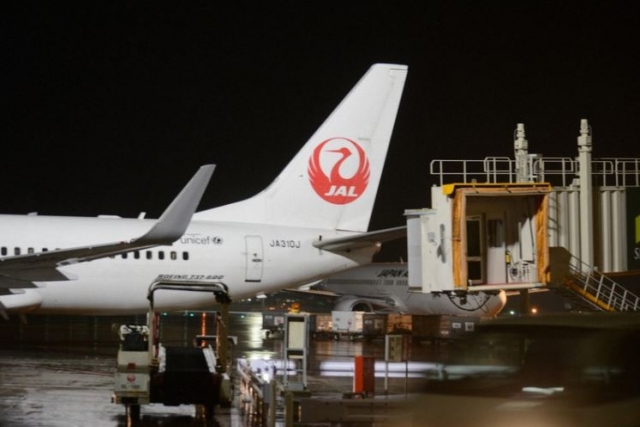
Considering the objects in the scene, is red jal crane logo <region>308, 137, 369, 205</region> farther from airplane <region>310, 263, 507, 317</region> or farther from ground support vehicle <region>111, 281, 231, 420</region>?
airplane <region>310, 263, 507, 317</region>

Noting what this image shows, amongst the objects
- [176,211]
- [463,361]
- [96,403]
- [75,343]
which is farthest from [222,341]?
[75,343]

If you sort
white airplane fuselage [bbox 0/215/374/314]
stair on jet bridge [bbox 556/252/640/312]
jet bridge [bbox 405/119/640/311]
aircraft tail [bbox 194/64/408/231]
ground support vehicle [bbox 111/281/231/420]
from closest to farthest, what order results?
ground support vehicle [bbox 111/281/231/420] < jet bridge [bbox 405/119/640/311] < stair on jet bridge [bbox 556/252/640/312] < white airplane fuselage [bbox 0/215/374/314] < aircraft tail [bbox 194/64/408/231]

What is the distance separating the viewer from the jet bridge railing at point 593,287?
22594mm

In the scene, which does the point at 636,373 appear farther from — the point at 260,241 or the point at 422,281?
the point at 260,241

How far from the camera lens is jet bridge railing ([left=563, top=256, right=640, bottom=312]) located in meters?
22.6

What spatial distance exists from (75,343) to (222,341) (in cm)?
1732

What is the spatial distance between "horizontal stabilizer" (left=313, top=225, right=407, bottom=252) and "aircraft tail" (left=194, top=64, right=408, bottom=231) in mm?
1018

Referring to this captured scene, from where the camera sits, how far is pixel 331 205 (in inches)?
1123

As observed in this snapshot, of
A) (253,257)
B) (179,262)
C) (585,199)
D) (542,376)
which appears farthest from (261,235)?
(542,376)

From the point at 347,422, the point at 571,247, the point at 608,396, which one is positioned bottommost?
the point at 347,422

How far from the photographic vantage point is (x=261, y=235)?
27.8 meters

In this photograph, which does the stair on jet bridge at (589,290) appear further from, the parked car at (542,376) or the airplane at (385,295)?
the airplane at (385,295)

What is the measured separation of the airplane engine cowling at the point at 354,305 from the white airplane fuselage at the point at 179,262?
23.8m

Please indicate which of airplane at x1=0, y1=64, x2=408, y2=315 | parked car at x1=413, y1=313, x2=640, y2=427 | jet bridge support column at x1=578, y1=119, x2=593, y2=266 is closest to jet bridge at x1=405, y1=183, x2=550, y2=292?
jet bridge support column at x1=578, y1=119, x2=593, y2=266
